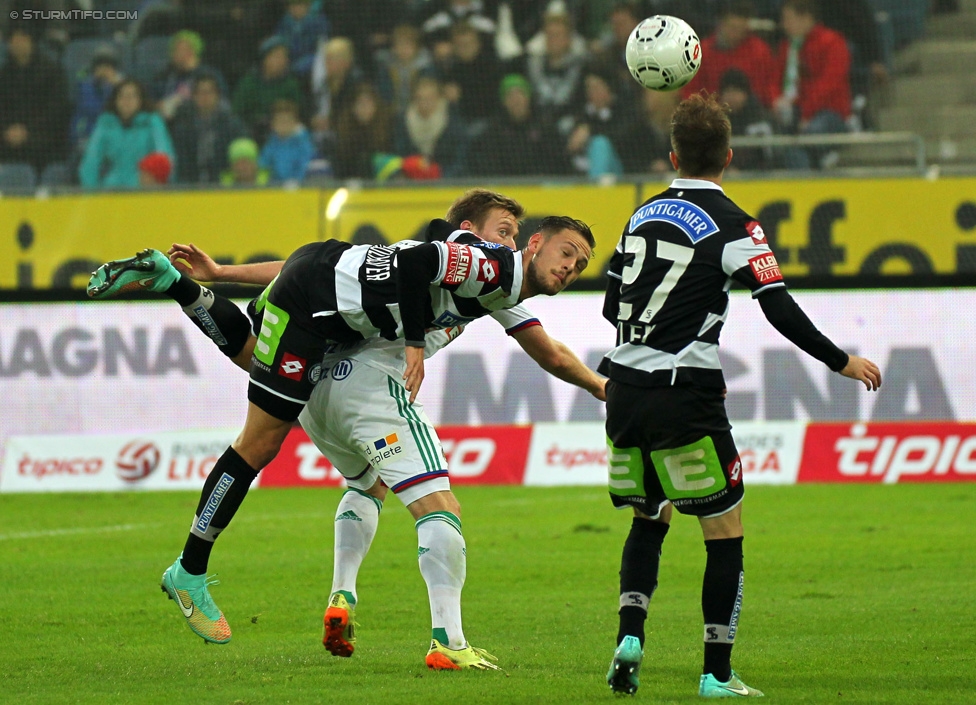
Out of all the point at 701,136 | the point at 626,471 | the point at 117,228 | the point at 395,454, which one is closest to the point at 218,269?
the point at 395,454

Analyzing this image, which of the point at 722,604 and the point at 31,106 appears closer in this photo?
the point at 722,604

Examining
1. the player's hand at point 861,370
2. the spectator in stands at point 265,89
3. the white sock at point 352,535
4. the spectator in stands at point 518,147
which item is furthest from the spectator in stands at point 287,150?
the player's hand at point 861,370

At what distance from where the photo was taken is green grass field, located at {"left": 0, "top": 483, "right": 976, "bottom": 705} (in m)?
5.32

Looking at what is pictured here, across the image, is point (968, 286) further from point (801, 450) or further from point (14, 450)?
point (14, 450)

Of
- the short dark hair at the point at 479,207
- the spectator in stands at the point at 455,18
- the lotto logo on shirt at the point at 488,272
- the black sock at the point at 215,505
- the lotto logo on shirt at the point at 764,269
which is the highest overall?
the spectator in stands at the point at 455,18

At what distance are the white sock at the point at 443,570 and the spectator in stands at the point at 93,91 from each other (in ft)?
44.7

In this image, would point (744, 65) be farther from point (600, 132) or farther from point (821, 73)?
point (600, 132)

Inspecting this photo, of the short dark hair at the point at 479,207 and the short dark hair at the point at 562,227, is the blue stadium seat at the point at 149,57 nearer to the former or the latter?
the short dark hair at the point at 479,207

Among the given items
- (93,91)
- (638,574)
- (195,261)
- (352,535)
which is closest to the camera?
(638,574)

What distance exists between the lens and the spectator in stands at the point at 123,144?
17.7 metres

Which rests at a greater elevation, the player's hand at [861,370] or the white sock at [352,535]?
the player's hand at [861,370]

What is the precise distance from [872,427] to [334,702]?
9.91 m

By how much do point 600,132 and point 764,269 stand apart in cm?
1334

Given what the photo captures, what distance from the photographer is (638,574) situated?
514 cm
